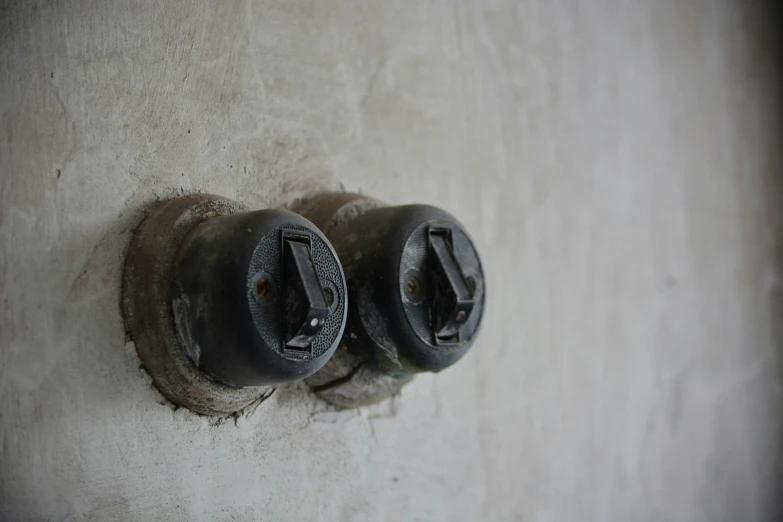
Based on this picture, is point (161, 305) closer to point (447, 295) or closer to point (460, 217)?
point (447, 295)

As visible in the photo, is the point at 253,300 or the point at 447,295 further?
the point at 447,295

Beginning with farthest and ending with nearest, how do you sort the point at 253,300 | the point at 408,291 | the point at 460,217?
the point at 460,217
the point at 408,291
the point at 253,300

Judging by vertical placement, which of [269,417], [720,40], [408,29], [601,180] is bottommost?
[269,417]

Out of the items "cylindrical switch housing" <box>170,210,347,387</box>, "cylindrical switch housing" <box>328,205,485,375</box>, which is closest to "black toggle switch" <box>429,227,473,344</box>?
"cylindrical switch housing" <box>328,205,485,375</box>

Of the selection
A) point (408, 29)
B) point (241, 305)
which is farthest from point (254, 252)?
point (408, 29)

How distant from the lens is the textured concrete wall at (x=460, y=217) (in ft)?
2.03

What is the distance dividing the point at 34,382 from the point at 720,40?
1.79m

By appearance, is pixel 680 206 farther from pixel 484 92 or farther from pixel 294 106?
pixel 294 106

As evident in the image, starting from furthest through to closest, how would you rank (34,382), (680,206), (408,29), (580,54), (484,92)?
(680,206) → (580,54) → (484,92) → (408,29) → (34,382)

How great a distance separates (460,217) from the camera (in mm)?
1067

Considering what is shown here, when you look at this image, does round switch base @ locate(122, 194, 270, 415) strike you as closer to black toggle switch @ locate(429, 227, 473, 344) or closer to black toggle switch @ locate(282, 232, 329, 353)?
black toggle switch @ locate(282, 232, 329, 353)

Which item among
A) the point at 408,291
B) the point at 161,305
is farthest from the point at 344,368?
the point at 161,305

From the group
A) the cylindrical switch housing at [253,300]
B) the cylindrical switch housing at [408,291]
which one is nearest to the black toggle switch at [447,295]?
the cylindrical switch housing at [408,291]

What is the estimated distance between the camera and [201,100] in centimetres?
75
